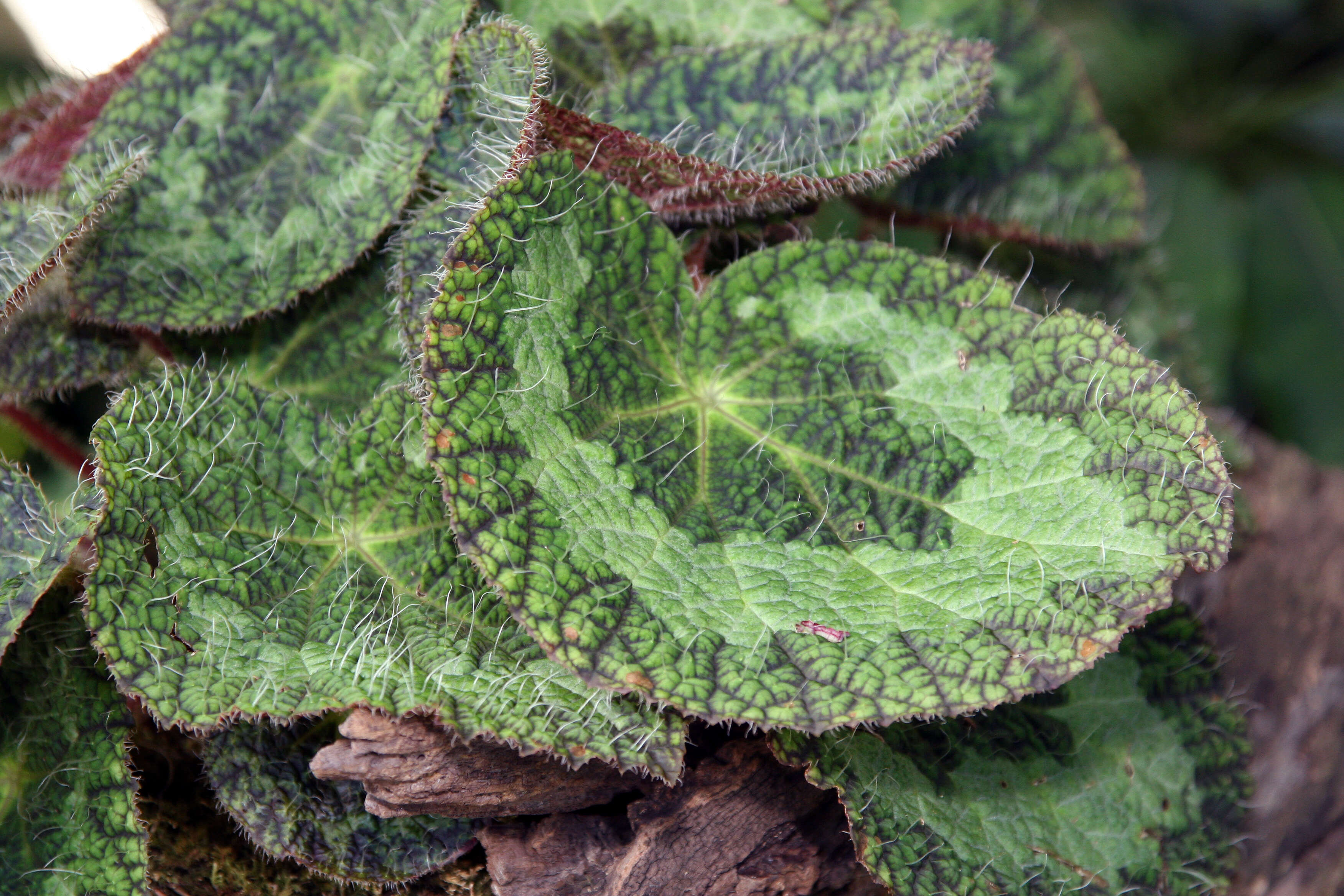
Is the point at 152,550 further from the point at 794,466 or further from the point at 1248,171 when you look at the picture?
the point at 1248,171

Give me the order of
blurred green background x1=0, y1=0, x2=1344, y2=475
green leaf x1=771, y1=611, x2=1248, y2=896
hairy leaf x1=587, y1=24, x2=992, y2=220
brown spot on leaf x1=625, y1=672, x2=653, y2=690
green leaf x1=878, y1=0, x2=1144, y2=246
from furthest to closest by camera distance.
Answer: blurred green background x1=0, y1=0, x2=1344, y2=475, green leaf x1=878, y1=0, x2=1144, y2=246, hairy leaf x1=587, y1=24, x2=992, y2=220, green leaf x1=771, y1=611, x2=1248, y2=896, brown spot on leaf x1=625, y1=672, x2=653, y2=690

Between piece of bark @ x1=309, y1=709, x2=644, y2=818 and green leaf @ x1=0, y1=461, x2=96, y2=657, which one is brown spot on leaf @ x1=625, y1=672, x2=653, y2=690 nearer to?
piece of bark @ x1=309, y1=709, x2=644, y2=818

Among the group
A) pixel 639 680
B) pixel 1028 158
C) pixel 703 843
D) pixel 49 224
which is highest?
pixel 49 224

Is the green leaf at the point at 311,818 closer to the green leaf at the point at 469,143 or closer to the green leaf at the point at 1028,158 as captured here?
the green leaf at the point at 469,143

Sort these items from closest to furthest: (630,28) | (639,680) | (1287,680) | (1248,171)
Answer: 1. (639,680)
2. (630,28)
3. (1287,680)
4. (1248,171)

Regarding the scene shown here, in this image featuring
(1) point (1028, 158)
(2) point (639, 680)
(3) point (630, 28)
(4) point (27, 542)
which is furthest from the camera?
(1) point (1028, 158)

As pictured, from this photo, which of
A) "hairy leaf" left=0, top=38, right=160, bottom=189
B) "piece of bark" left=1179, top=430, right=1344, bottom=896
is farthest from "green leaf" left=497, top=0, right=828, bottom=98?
"piece of bark" left=1179, top=430, right=1344, bottom=896

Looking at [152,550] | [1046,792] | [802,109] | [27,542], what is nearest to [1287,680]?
[1046,792]
